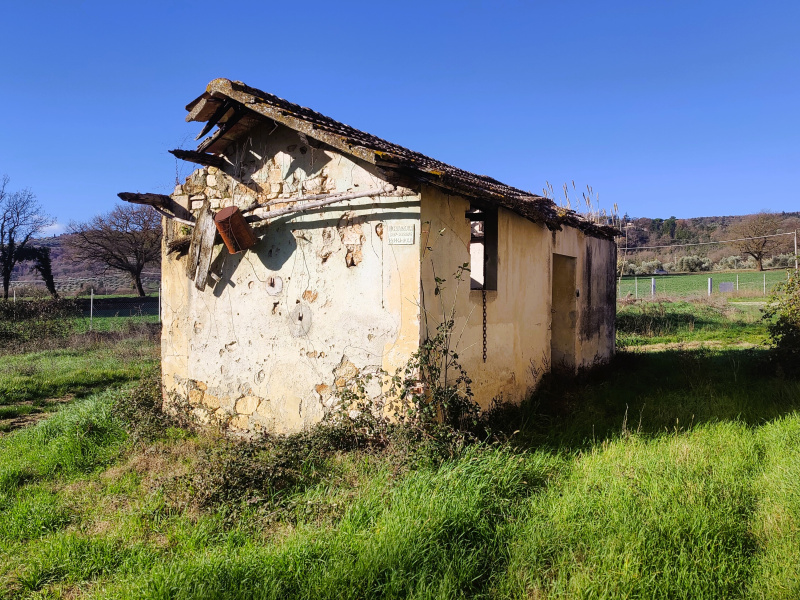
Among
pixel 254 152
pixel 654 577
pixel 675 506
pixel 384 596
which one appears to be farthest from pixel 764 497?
pixel 254 152

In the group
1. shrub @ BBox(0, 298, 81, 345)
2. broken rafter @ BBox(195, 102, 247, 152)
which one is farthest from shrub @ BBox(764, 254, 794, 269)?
Result: shrub @ BBox(0, 298, 81, 345)

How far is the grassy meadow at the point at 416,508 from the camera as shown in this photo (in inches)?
125

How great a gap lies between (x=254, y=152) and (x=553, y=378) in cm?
552

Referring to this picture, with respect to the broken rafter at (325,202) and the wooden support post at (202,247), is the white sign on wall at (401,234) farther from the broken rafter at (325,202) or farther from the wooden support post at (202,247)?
the wooden support post at (202,247)

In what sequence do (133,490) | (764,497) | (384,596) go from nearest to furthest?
(384,596) → (764,497) → (133,490)

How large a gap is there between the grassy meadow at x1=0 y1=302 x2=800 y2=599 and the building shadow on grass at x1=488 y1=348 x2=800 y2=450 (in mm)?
53

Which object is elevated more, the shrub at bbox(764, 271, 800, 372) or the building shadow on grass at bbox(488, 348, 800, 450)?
the shrub at bbox(764, 271, 800, 372)

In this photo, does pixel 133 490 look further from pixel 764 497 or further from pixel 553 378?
pixel 553 378

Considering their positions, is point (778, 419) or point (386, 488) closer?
point (386, 488)

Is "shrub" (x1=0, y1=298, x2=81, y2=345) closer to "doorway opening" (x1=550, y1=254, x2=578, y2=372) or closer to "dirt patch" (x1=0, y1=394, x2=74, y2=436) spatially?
"dirt patch" (x1=0, y1=394, x2=74, y2=436)

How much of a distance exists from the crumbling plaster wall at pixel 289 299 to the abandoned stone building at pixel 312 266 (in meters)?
0.02

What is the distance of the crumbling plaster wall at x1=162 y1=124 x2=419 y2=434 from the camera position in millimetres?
5324

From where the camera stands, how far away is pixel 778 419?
6.12 m

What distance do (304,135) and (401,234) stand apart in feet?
5.38
